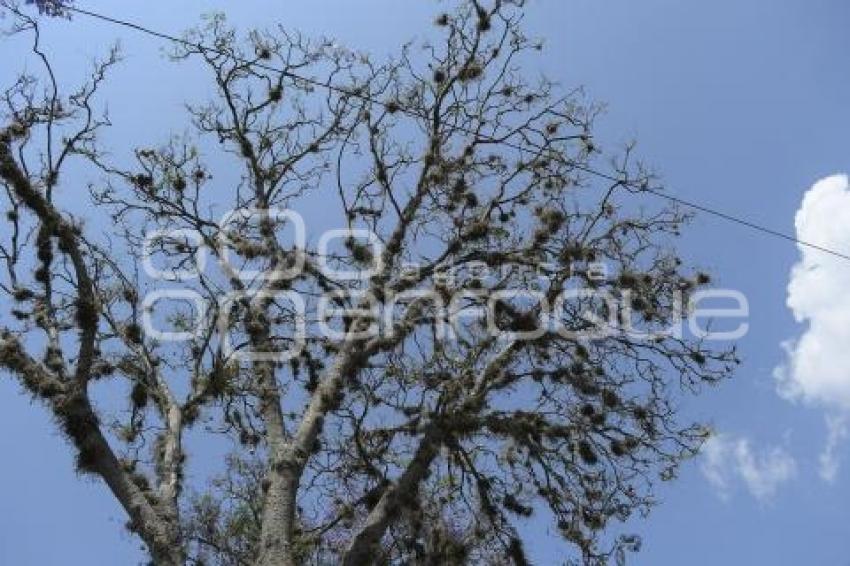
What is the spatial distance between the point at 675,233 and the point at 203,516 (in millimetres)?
7713

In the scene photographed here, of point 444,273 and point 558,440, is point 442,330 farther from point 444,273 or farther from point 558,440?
Result: point 558,440

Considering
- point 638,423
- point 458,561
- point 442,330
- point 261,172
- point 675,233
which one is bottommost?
point 458,561

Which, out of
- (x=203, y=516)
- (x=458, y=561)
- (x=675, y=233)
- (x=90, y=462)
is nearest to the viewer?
(x=90, y=462)

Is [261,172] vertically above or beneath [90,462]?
above

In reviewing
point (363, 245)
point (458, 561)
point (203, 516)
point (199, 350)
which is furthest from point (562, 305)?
point (203, 516)

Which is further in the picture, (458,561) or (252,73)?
(252,73)

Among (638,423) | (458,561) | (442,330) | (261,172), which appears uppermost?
(261,172)

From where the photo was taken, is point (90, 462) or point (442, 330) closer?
point (90, 462)

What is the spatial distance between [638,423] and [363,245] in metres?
3.79

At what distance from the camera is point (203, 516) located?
13.0m

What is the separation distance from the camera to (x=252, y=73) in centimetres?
1145

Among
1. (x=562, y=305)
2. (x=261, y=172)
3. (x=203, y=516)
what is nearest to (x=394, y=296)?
→ (x=562, y=305)

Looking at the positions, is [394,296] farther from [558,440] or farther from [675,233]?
[675,233]

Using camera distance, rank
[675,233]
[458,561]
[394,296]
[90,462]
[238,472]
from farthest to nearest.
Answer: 1. [238,472]
2. [675,233]
3. [394,296]
4. [458,561]
5. [90,462]
